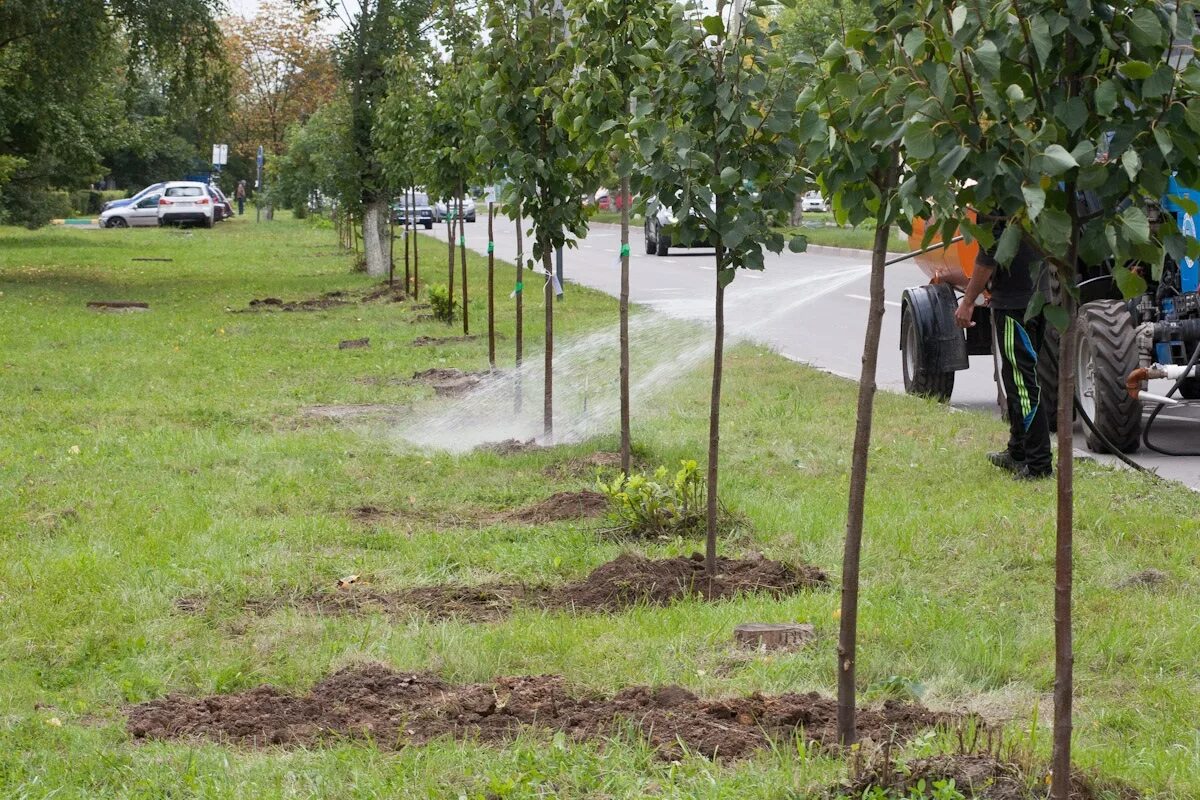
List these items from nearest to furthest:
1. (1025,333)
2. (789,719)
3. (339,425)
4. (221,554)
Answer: (789,719) → (221,554) → (1025,333) → (339,425)

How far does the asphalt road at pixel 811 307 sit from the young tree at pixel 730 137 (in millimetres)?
3920

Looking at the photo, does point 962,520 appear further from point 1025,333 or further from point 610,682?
point 610,682

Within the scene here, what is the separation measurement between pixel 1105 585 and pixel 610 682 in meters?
2.45

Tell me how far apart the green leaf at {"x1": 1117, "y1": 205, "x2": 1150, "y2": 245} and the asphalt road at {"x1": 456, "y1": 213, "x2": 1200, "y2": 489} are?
5.59 metres

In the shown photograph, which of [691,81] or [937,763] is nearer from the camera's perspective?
[937,763]

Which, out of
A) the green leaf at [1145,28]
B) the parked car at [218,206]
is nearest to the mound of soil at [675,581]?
the green leaf at [1145,28]

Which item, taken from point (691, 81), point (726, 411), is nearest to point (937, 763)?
point (691, 81)

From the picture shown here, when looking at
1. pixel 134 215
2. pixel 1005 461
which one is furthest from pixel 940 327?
pixel 134 215

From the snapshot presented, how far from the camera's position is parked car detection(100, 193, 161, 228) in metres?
51.5

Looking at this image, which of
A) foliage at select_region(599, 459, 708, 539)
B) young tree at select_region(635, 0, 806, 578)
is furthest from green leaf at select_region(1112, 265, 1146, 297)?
foliage at select_region(599, 459, 708, 539)

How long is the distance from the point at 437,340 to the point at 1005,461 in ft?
30.9

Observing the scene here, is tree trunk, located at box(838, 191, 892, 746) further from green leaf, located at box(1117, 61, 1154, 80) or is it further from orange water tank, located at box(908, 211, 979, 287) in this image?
orange water tank, located at box(908, 211, 979, 287)

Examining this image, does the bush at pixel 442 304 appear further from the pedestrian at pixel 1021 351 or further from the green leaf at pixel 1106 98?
the green leaf at pixel 1106 98

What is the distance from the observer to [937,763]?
389 centimetres
